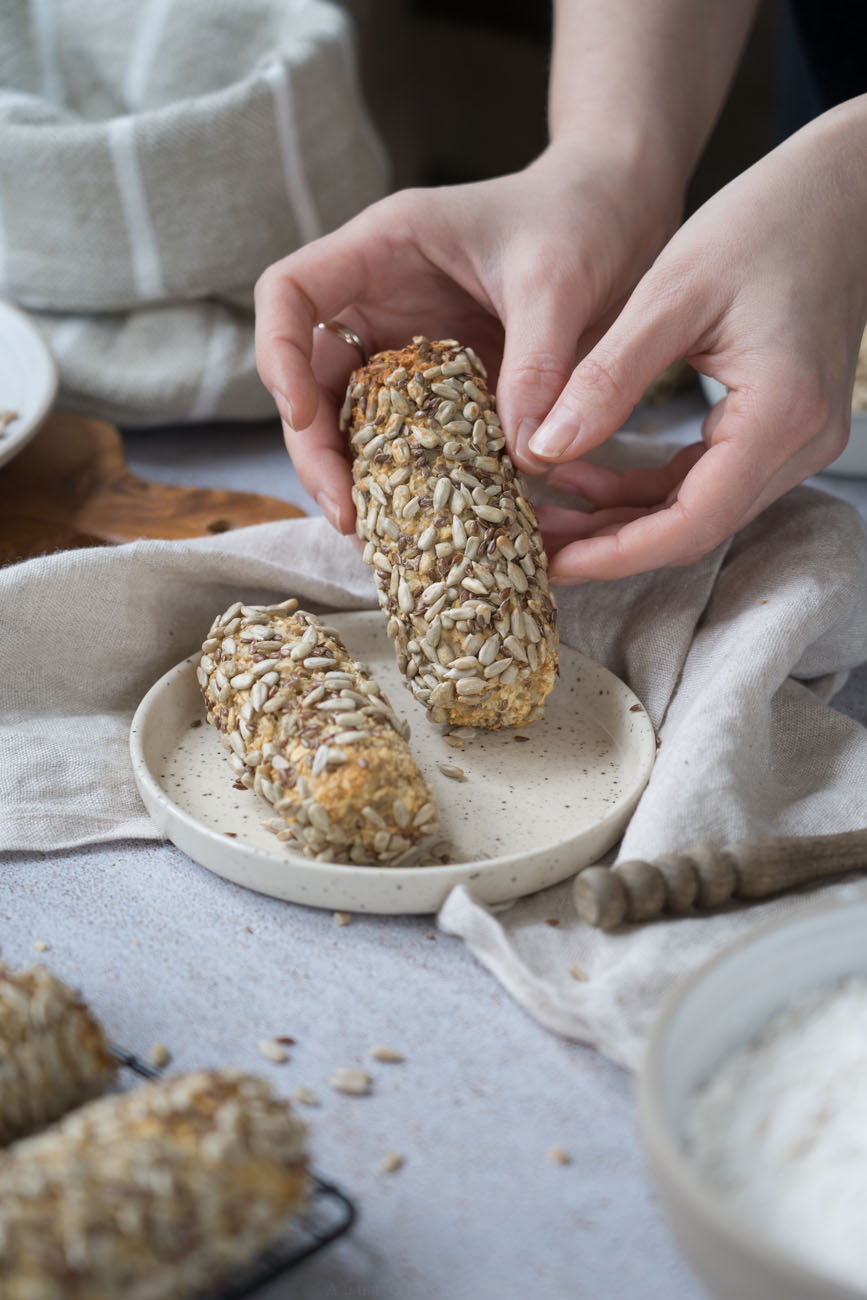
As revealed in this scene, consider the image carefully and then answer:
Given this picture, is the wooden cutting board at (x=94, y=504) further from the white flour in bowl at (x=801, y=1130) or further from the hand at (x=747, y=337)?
the white flour in bowl at (x=801, y=1130)

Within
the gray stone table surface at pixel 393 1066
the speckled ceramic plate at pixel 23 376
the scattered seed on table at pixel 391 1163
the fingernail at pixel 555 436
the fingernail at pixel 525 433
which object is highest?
the fingernail at pixel 555 436

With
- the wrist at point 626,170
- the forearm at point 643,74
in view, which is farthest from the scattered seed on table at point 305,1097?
the forearm at point 643,74

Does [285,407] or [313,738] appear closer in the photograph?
[313,738]

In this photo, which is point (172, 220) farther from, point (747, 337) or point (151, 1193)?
point (151, 1193)

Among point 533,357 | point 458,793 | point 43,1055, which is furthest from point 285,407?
point 43,1055

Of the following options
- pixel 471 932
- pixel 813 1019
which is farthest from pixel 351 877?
pixel 813 1019
